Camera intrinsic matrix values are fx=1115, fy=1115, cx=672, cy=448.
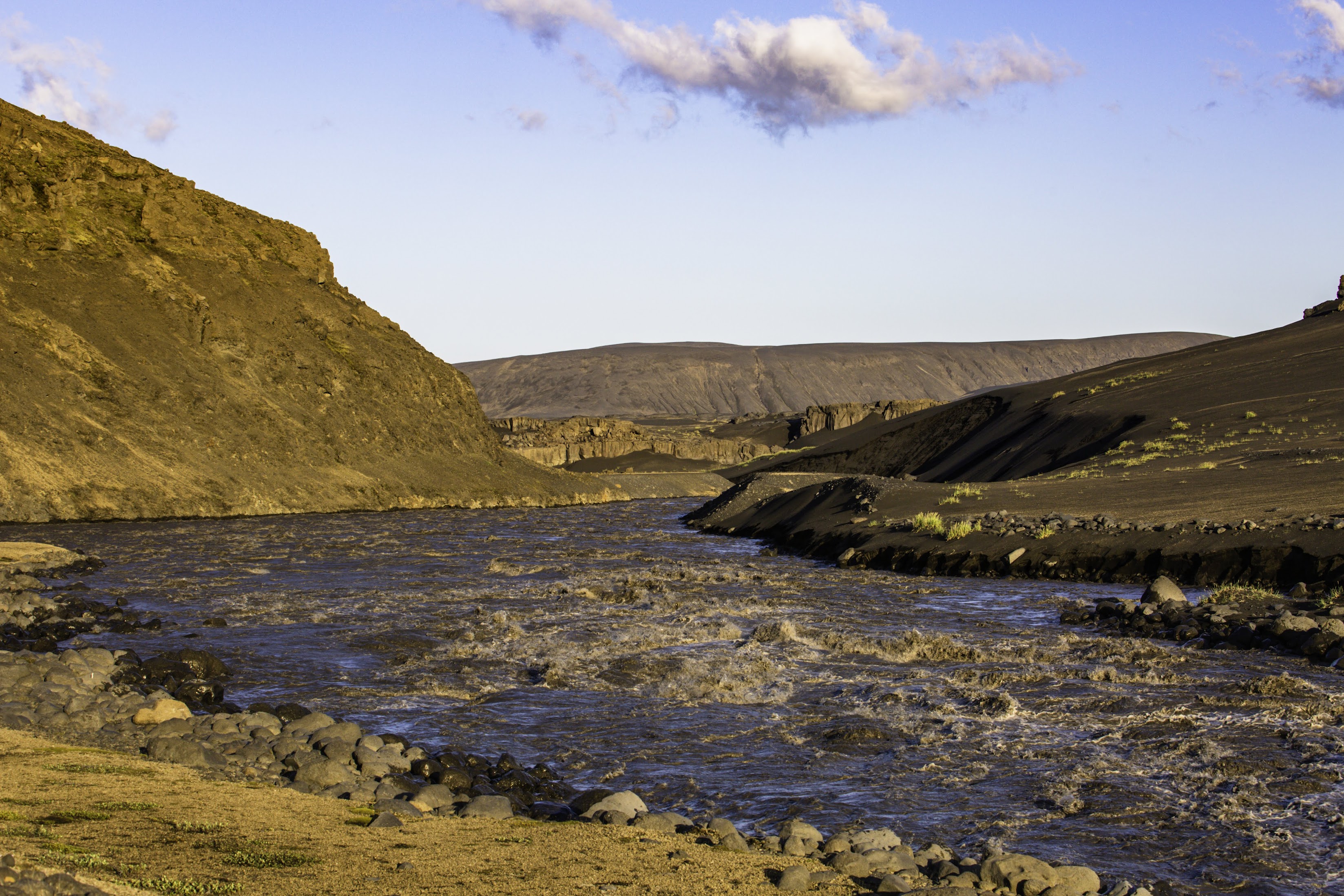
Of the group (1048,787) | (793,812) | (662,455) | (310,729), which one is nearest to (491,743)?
(310,729)

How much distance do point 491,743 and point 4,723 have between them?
4992 mm

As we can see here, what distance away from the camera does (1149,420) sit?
4453cm

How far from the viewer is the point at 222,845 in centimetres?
757

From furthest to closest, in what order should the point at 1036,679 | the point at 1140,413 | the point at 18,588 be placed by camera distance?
the point at 1140,413
the point at 18,588
the point at 1036,679

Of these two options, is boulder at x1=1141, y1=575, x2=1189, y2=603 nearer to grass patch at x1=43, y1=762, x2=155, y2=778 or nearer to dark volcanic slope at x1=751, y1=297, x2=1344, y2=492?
dark volcanic slope at x1=751, y1=297, x2=1344, y2=492

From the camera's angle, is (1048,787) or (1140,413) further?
(1140,413)

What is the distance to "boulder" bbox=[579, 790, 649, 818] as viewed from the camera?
9.24 meters

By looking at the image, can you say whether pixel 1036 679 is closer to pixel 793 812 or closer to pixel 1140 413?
pixel 793 812

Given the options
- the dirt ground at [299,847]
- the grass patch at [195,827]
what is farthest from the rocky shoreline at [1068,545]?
the grass patch at [195,827]

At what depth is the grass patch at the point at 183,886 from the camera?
6.44 meters

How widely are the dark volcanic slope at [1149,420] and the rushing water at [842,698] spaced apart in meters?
15.5

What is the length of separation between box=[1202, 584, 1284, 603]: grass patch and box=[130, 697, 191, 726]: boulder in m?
16.4

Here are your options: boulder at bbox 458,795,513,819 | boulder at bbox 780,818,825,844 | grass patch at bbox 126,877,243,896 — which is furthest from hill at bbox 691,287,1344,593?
grass patch at bbox 126,877,243,896

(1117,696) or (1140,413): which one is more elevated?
(1140,413)
